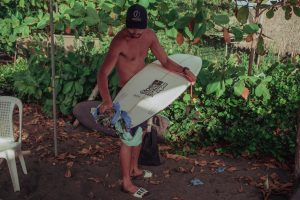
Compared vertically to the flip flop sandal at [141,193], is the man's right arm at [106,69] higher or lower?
higher

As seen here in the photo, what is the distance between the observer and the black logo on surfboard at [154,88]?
13.3 feet

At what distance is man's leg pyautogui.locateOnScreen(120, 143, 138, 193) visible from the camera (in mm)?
3883

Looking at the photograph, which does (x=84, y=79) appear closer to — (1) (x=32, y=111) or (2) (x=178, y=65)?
(1) (x=32, y=111)

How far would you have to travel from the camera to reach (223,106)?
196 inches

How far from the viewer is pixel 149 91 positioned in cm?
409

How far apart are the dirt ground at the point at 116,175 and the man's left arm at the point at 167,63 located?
1.16m

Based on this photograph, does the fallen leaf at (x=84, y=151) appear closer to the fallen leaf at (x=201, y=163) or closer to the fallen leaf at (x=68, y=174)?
the fallen leaf at (x=68, y=174)

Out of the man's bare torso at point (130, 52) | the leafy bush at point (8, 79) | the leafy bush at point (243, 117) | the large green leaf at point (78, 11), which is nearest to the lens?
the man's bare torso at point (130, 52)

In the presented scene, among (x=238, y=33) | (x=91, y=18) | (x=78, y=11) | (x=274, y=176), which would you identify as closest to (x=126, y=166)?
(x=274, y=176)

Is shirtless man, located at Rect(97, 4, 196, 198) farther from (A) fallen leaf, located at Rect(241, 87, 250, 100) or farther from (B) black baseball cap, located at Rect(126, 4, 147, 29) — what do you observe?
(A) fallen leaf, located at Rect(241, 87, 250, 100)

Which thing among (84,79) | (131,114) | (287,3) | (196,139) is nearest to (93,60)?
(84,79)

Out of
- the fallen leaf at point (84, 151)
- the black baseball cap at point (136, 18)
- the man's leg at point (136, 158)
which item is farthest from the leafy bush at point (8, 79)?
the black baseball cap at point (136, 18)

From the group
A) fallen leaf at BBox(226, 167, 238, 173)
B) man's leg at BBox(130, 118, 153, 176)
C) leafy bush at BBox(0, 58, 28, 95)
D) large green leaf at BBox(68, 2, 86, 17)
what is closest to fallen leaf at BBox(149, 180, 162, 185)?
man's leg at BBox(130, 118, 153, 176)

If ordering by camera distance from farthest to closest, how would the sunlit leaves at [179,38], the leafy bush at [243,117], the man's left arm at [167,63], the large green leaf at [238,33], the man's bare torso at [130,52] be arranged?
the sunlit leaves at [179,38], the large green leaf at [238,33], the leafy bush at [243,117], the man's left arm at [167,63], the man's bare torso at [130,52]
